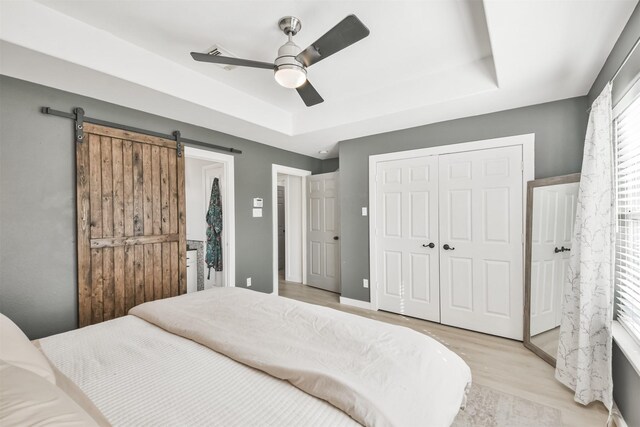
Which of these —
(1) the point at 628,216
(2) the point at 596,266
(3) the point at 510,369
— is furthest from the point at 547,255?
(3) the point at 510,369

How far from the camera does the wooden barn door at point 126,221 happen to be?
2.51 m

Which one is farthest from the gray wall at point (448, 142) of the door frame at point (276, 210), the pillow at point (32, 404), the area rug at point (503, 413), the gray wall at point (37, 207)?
the pillow at point (32, 404)

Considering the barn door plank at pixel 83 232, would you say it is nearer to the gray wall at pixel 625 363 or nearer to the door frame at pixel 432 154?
the door frame at pixel 432 154

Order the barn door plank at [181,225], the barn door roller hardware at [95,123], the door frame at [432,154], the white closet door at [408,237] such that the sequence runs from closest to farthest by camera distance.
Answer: the barn door roller hardware at [95,123], the door frame at [432,154], the barn door plank at [181,225], the white closet door at [408,237]

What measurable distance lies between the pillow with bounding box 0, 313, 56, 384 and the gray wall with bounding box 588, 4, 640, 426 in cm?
272

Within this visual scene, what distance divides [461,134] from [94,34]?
3.36m

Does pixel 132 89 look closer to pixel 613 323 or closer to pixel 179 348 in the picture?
pixel 179 348

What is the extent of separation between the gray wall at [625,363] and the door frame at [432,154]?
2.93 feet

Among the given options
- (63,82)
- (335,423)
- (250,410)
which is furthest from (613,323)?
(63,82)

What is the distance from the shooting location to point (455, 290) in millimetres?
3273

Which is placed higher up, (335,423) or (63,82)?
(63,82)

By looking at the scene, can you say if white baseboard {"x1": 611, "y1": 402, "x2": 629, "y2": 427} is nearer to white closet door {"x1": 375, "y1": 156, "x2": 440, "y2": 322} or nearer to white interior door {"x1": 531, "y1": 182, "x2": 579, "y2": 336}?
white interior door {"x1": 531, "y1": 182, "x2": 579, "y2": 336}

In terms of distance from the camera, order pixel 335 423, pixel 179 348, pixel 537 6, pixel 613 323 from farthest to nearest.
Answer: pixel 613 323, pixel 537 6, pixel 179 348, pixel 335 423

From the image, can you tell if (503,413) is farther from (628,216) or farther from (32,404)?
(32,404)
